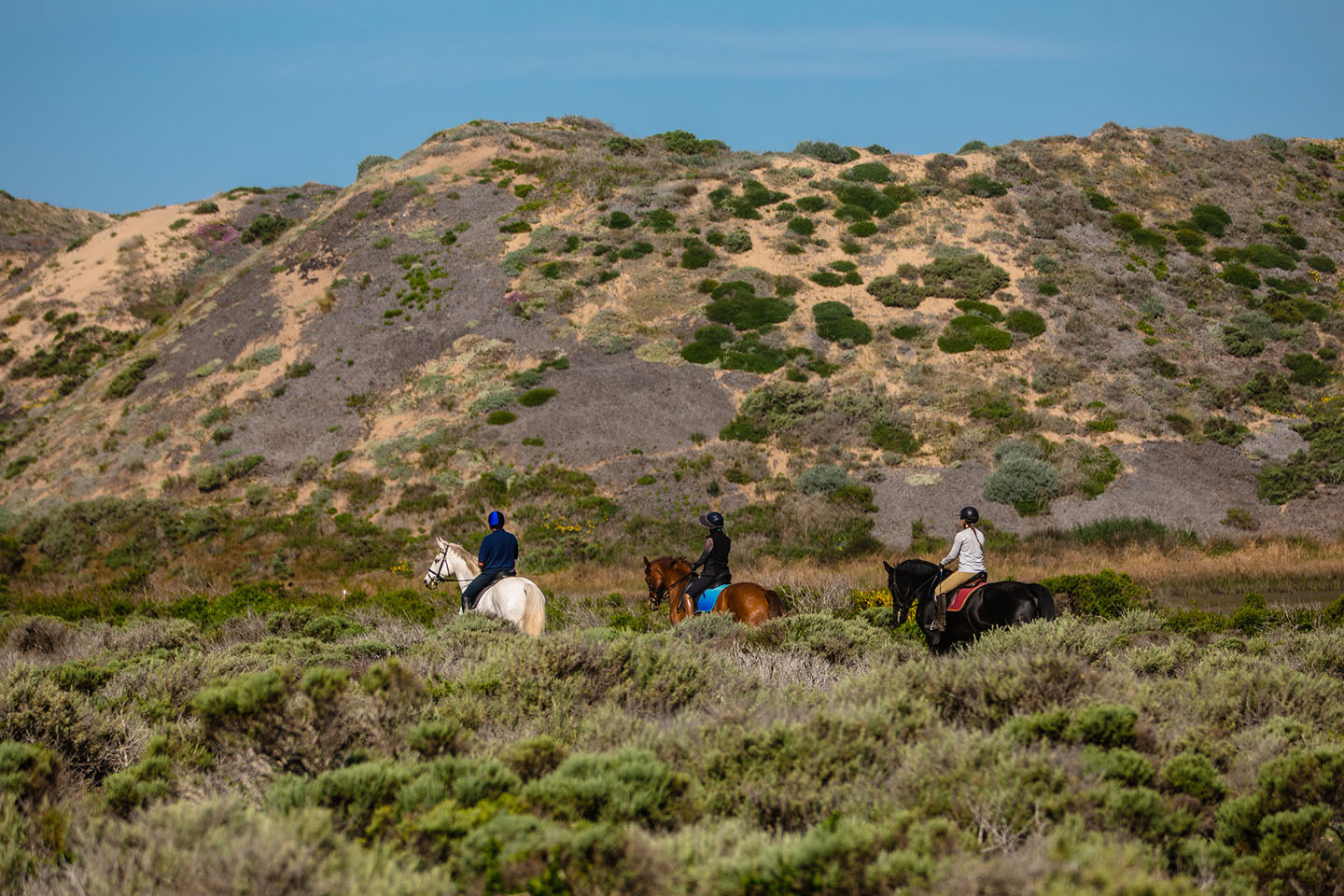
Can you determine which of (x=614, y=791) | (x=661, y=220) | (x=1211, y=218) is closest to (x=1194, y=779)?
(x=614, y=791)

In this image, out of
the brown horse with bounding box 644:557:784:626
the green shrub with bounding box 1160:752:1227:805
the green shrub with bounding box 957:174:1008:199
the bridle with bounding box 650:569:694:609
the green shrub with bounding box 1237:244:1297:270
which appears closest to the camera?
the green shrub with bounding box 1160:752:1227:805

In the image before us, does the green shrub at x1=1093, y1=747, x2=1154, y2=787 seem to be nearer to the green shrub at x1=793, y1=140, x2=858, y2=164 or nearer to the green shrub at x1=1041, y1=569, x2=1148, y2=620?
the green shrub at x1=1041, y1=569, x2=1148, y2=620

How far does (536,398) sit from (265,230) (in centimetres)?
3359

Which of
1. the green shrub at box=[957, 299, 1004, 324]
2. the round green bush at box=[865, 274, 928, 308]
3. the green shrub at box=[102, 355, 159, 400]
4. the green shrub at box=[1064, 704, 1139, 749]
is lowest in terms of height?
the green shrub at box=[1064, 704, 1139, 749]

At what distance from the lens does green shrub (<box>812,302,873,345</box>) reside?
3769cm

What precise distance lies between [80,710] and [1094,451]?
3021 cm

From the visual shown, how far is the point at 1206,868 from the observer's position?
17.3 ft

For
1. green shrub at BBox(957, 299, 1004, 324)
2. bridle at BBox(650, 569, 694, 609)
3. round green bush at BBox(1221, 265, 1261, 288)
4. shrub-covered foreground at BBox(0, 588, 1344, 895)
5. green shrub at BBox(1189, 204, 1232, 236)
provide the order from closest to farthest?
shrub-covered foreground at BBox(0, 588, 1344, 895)
bridle at BBox(650, 569, 694, 609)
green shrub at BBox(957, 299, 1004, 324)
round green bush at BBox(1221, 265, 1261, 288)
green shrub at BBox(1189, 204, 1232, 236)

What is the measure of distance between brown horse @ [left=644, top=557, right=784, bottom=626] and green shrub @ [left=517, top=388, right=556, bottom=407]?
1961 cm

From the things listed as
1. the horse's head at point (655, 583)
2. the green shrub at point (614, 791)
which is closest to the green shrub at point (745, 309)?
the horse's head at point (655, 583)

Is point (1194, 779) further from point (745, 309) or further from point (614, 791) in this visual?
point (745, 309)

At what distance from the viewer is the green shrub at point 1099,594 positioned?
16.0m

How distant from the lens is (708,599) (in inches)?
573

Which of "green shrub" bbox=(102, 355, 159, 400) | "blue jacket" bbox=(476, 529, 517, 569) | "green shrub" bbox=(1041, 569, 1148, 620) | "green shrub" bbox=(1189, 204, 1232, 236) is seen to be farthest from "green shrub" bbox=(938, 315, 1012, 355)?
"green shrub" bbox=(102, 355, 159, 400)
